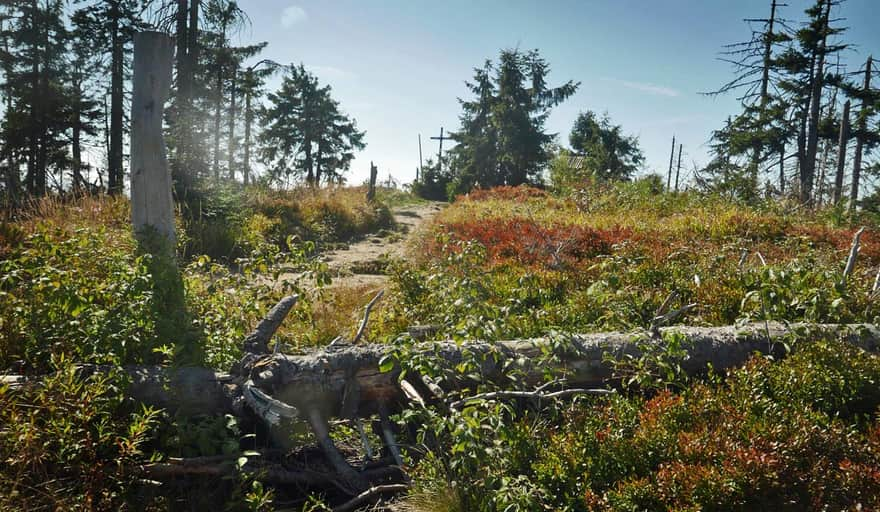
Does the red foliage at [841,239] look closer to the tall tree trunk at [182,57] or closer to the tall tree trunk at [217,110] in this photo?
the tall tree trunk at [182,57]

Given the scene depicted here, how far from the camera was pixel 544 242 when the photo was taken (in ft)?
28.9

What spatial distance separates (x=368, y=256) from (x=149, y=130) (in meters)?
7.23

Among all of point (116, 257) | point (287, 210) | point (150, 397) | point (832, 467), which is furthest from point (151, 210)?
point (287, 210)

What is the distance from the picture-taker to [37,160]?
21.4 meters

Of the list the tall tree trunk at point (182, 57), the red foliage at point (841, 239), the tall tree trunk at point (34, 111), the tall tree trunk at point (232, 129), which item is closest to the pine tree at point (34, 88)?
the tall tree trunk at point (34, 111)

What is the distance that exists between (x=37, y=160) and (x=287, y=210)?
49.6ft

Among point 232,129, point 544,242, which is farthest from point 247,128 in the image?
point 544,242

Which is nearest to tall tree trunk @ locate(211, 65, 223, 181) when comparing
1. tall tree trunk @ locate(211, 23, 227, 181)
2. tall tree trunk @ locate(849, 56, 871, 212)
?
tall tree trunk @ locate(211, 23, 227, 181)

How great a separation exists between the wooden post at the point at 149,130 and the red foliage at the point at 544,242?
4.22 metres

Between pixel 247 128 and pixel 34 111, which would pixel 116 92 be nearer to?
pixel 34 111

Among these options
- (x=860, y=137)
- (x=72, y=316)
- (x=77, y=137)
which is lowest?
(x=72, y=316)

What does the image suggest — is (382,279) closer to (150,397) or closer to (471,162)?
(150,397)

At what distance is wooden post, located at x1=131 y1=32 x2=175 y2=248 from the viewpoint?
15.2 feet

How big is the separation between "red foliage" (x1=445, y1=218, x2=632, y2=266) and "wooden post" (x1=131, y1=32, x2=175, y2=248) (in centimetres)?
422
